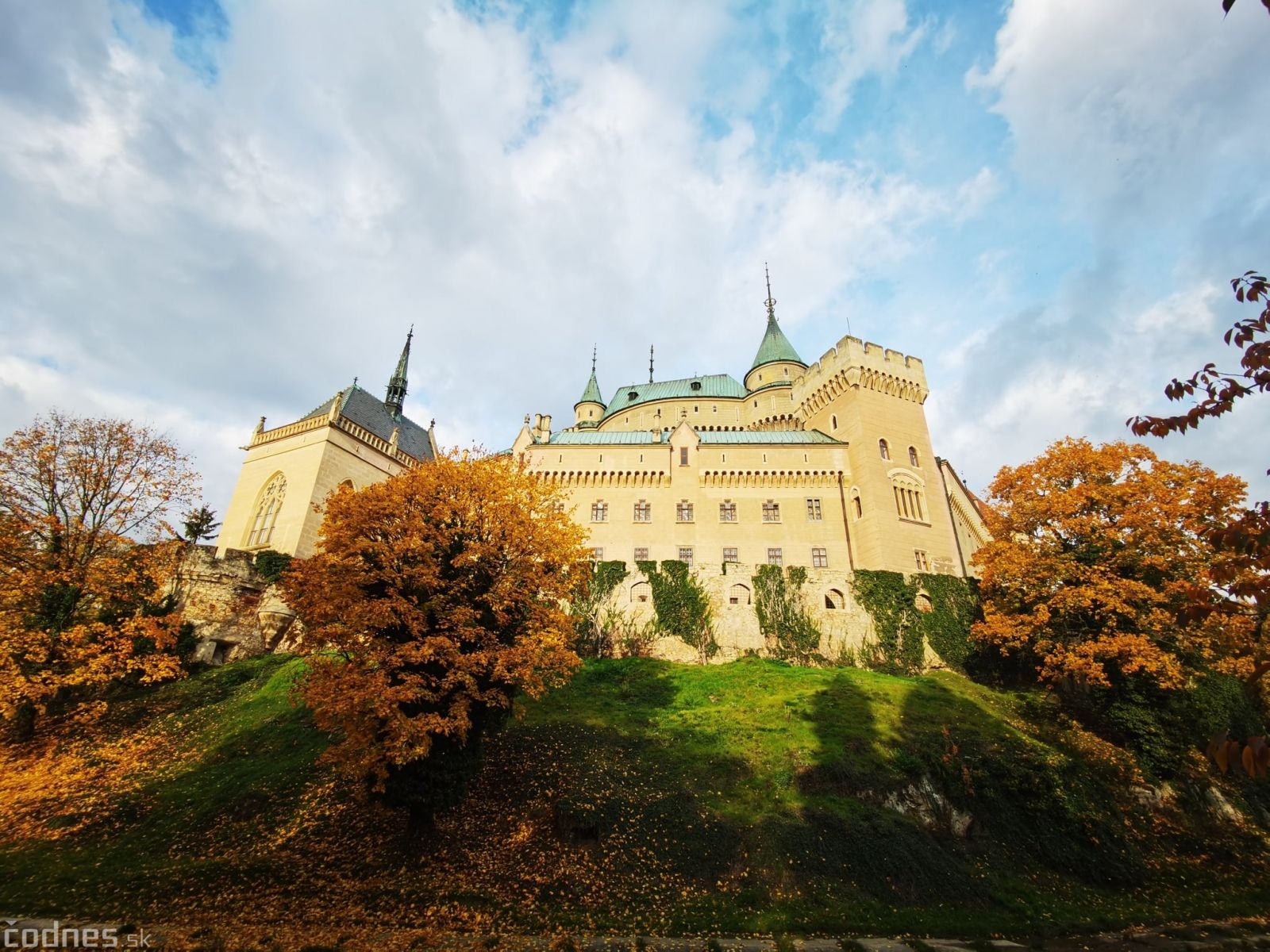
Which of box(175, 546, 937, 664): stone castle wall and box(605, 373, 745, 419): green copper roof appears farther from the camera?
box(605, 373, 745, 419): green copper roof

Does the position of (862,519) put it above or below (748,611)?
above

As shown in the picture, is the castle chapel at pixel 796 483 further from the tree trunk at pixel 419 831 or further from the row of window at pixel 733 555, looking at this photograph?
the tree trunk at pixel 419 831

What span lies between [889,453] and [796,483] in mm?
6064

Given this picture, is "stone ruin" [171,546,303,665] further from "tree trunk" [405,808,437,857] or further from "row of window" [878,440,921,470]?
"row of window" [878,440,921,470]

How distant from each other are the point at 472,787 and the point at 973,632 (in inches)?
843

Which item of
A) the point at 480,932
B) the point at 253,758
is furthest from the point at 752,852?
the point at 253,758

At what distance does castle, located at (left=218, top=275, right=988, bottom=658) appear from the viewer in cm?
3584

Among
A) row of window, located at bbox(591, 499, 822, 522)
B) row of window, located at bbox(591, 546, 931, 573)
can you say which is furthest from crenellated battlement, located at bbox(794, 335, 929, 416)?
row of window, located at bbox(591, 546, 931, 573)

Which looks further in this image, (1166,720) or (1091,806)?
(1166,720)

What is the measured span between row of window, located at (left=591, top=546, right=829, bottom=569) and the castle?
7 centimetres

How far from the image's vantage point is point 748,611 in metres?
30.1

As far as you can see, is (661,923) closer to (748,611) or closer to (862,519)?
(748,611)

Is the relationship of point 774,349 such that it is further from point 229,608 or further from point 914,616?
point 229,608

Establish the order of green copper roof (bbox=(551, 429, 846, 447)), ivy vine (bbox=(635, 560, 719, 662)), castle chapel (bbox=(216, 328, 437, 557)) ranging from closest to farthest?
ivy vine (bbox=(635, 560, 719, 662)) < castle chapel (bbox=(216, 328, 437, 557)) < green copper roof (bbox=(551, 429, 846, 447))
